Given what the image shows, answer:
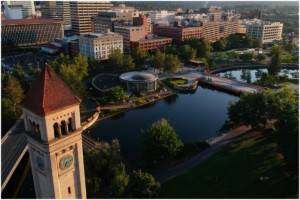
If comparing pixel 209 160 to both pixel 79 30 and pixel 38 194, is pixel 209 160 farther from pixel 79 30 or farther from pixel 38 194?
pixel 79 30

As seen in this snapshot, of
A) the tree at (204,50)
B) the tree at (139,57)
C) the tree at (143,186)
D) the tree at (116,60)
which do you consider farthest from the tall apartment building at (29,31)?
the tree at (143,186)

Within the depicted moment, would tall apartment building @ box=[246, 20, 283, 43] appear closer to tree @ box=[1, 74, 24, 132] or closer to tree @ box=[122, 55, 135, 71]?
tree @ box=[122, 55, 135, 71]

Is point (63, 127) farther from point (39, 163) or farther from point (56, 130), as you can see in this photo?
point (39, 163)

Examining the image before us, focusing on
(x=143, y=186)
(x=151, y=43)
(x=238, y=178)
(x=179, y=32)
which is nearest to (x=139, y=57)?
(x=151, y=43)

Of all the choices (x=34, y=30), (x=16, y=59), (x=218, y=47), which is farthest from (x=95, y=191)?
(x=34, y=30)

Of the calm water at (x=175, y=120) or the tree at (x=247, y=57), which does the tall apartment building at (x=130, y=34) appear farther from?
the calm water at (x=175, y=120)

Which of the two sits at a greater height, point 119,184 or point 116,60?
point 116,60
